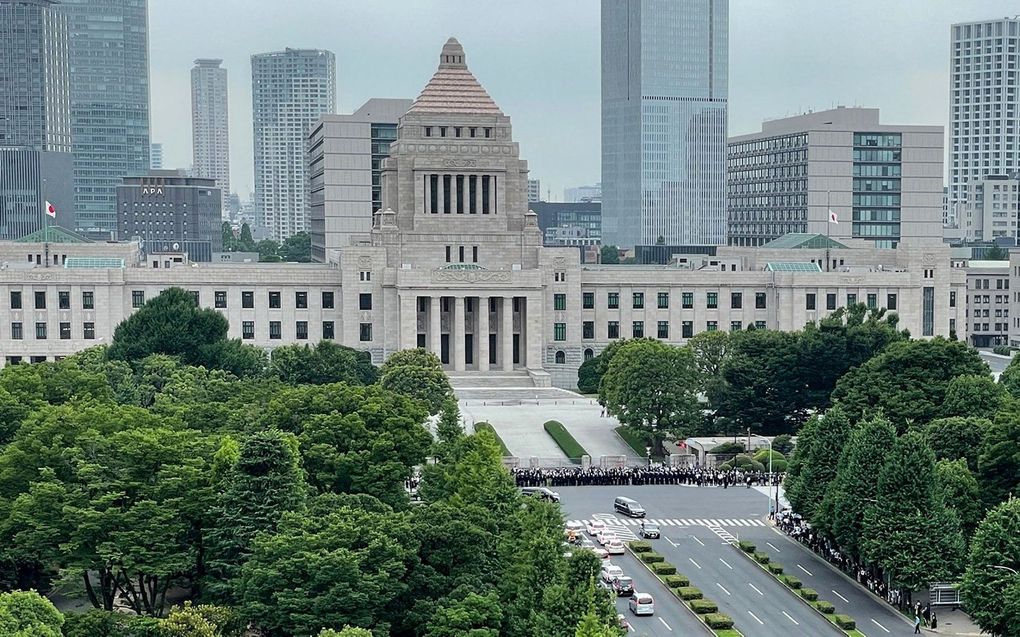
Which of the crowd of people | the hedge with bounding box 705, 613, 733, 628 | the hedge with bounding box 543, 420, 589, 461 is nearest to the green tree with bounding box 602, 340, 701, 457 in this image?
the hedge with bounding box 543, 420, 589, 461

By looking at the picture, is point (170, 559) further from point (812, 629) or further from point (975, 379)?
point (975, 379)

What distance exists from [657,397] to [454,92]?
59.3 meters

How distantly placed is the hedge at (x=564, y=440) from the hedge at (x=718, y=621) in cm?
4251

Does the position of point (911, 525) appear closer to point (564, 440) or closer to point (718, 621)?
point (718, 621)

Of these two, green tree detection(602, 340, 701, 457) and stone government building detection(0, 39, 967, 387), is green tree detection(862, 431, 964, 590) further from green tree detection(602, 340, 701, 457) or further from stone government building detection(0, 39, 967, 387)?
stone government building detection(0, 39, 967, 387)

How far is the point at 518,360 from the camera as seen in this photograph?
6447 inches

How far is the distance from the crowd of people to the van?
9596 mm

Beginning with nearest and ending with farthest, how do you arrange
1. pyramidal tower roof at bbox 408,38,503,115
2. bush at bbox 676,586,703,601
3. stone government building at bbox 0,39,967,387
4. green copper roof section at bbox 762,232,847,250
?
bush at bbox 676,586,703,601 → stone government building at bbox 0,39,967,387 → pyramidal tower roof at bbox 408,38,503,115 → green copper roof section at bbox 762,232,847,250

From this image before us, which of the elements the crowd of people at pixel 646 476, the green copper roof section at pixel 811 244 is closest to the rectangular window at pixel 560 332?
the green copper roof section at pixel 811 244

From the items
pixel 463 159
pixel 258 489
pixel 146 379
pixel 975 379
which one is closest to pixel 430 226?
pixel 463 159

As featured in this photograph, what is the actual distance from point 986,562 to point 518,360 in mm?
95751

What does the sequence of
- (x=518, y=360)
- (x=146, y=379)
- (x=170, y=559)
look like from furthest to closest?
(x=518, y=360)
(x=146, y=379)
(x=170, y=559)

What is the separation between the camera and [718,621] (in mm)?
74625

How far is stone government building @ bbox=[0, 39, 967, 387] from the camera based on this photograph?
16038 centimetres
